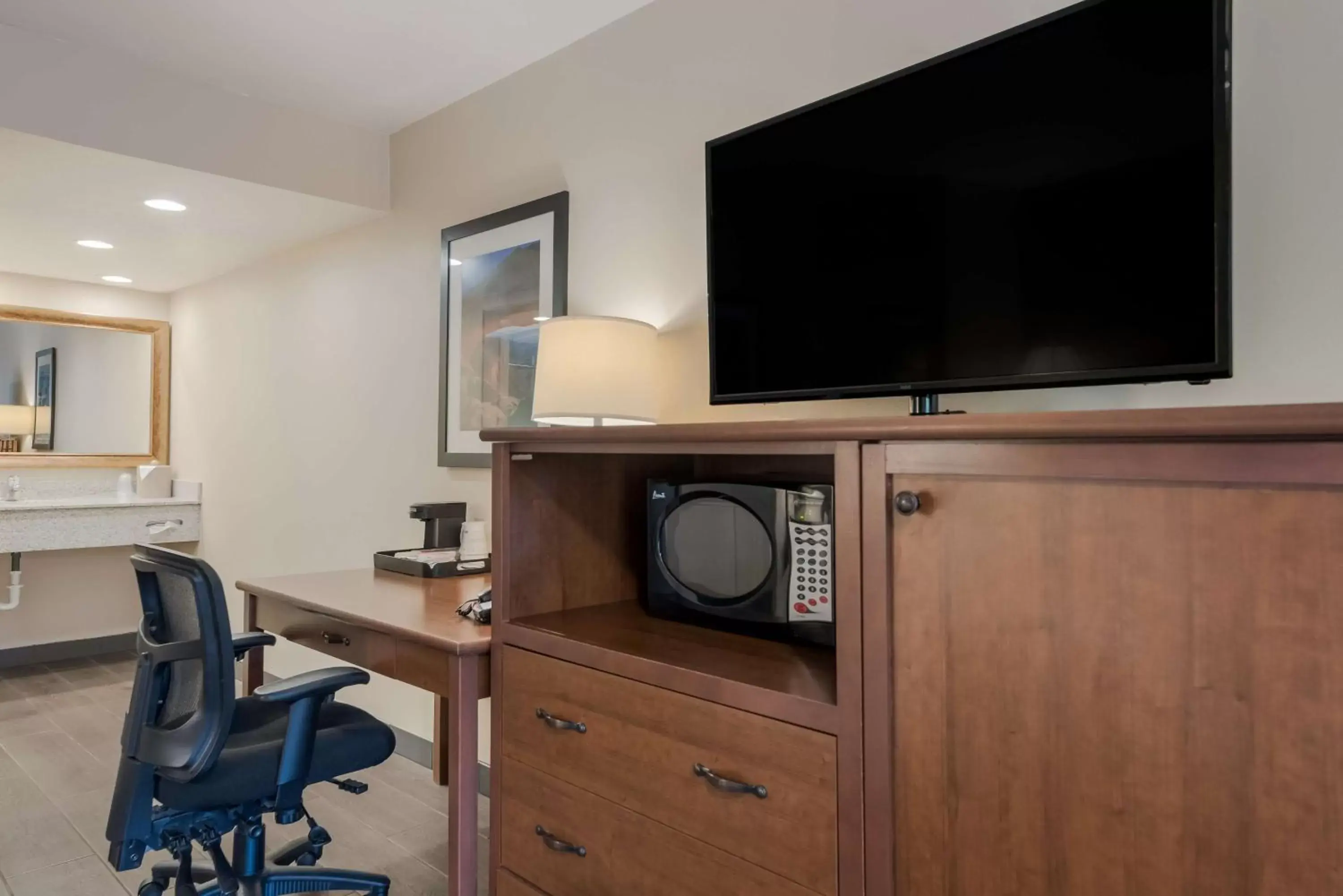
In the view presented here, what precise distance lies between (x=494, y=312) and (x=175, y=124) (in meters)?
1.22

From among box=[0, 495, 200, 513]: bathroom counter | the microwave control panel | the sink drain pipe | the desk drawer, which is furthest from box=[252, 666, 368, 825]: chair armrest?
the sink drain pipe

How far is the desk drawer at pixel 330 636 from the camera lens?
184 centimetres

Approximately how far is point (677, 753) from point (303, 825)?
1755 mm

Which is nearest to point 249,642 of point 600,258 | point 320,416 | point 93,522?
point 600,258

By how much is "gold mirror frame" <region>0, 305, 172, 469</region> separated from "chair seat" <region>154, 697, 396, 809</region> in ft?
10.6

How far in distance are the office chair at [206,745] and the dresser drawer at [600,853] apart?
45 centimetres

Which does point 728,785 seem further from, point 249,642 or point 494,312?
point 494,312

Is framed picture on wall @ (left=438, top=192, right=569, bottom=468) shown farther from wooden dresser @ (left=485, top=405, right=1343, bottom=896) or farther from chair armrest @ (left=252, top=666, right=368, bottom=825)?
wooden dresser @ (left=485, top=405, right=1343, bottom=896)

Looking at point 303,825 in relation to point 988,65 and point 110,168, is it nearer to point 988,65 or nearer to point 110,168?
point 110,168

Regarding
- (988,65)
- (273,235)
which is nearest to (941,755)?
(988,65)

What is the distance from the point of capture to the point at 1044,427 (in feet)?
2.99

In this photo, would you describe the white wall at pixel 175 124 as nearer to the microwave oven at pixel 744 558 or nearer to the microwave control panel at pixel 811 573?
the microwave oven at pixel 744 558

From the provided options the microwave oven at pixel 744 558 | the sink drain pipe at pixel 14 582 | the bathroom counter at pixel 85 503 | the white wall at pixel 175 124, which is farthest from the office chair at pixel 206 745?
the sink drain pipe at pixel 14 582

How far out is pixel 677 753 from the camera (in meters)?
1.30
